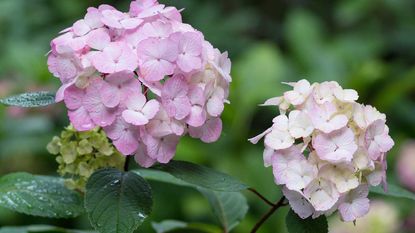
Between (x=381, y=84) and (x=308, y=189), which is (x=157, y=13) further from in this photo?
(x=381, y=84)

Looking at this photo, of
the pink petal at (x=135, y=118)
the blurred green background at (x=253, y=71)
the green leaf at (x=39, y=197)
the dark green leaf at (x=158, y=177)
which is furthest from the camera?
the blurred green background at (x=253, y=71)

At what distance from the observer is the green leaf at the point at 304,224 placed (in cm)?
84

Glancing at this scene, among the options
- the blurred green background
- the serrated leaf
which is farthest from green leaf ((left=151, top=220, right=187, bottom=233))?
the blurred green background

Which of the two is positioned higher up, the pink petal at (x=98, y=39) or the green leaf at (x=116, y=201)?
the pink petal at (x=98, y=39)

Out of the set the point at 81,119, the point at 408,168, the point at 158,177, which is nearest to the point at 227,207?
the point at 158,177

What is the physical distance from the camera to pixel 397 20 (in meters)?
3.71

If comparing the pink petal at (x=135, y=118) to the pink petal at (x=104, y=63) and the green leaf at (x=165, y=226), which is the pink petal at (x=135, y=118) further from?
the green leaf at (x=165, y=226)

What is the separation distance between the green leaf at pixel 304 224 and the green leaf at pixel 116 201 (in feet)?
0.51

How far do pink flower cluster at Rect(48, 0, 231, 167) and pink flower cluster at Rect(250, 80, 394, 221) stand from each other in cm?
9

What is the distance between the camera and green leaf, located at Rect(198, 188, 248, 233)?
1.08 meters

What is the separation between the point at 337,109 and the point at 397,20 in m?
3.02

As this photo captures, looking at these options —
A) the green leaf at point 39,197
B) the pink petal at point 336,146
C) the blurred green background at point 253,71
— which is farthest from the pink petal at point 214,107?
the blurred green background at point 253,71

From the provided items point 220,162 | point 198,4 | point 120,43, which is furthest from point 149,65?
point 198,4

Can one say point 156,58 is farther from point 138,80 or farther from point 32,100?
point 32,100
